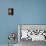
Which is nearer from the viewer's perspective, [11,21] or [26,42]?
[26,42]

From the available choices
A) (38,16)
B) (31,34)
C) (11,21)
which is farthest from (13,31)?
(38,16)


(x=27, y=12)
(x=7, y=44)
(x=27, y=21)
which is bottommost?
(x=7, y=44)

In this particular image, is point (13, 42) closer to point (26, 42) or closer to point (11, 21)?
point (26, 42)

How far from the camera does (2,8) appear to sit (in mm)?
3268

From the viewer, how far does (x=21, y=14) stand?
330 cm

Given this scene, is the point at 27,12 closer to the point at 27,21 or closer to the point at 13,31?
the point at 27,21

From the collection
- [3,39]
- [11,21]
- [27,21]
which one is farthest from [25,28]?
[3,39]

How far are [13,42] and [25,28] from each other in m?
0.47

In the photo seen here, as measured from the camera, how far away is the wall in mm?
3271

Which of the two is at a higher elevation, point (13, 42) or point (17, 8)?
point (17, 8)

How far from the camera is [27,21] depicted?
3.30 metres

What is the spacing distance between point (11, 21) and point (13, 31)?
0.27 metres

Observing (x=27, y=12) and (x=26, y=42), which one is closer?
(x=26, y=42)

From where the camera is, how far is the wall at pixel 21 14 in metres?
3.27
